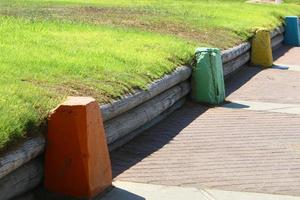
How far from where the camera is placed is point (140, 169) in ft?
20.9

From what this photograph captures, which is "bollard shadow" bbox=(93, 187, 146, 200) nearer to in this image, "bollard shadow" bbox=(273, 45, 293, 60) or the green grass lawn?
the green grass lawn

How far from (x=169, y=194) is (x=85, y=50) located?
3867 mm

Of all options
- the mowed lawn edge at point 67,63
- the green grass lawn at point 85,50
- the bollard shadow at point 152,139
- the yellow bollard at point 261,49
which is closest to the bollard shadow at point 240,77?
the yellow bollard at point 261,49

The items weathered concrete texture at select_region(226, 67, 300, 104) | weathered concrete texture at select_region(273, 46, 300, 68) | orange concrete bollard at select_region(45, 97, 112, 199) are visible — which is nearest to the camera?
orange concrete bollard at select_region(45, 97, 112, 199)

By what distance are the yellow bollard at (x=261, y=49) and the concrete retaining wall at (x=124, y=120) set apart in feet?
7.87

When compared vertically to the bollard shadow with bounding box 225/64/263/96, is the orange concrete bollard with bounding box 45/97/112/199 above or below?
above

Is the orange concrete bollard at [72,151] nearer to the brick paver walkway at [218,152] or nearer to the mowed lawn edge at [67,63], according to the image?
the mowed lawn edge at [67,63]

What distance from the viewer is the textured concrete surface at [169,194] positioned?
221 inches

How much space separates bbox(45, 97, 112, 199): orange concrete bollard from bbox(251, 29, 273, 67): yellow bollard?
32.2 ft

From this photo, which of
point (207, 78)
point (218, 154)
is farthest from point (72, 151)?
point (207, 78)

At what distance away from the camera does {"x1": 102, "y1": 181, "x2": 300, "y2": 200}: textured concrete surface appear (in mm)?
5613

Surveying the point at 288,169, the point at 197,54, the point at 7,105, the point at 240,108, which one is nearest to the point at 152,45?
the point at 197,54

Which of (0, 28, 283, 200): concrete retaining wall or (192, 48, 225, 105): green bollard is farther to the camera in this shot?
(192, 48, 225, 105): green bollard

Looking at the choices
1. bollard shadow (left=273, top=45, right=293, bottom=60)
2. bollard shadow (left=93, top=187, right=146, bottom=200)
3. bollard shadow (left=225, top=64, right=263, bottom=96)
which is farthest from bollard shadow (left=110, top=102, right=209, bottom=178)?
bollard shadow (left=273, top=45, right=293, bottom=60)
